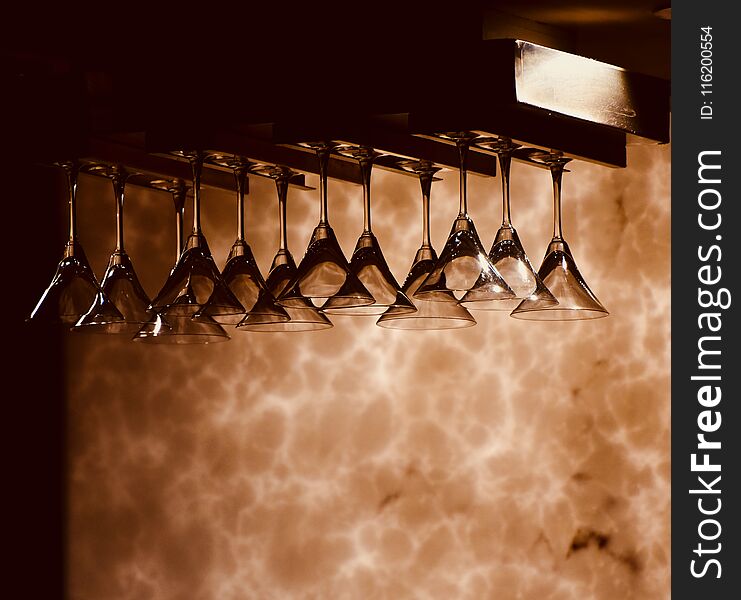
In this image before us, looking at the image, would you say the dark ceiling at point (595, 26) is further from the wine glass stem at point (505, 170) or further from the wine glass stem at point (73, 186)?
the wine glass stem at point (73, 186)

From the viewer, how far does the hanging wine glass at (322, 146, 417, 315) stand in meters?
1.85

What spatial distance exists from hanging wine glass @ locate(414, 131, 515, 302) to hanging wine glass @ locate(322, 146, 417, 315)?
0.24ft

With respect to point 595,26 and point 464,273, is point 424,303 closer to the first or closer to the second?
point 464,273

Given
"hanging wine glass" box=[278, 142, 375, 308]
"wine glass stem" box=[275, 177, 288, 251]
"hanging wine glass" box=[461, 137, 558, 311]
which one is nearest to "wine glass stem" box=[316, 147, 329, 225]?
"hanging wine glass" box=[278, 142, 375, 308]

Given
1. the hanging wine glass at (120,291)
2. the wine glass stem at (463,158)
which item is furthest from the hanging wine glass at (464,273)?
the hanging wine glass at (120,291)

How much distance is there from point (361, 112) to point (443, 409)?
1.94 metres

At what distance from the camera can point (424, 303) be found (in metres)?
1.89

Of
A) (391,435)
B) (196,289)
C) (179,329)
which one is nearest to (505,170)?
(196,289)

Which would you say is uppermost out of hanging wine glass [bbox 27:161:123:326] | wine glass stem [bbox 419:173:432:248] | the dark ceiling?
the dark ceiling

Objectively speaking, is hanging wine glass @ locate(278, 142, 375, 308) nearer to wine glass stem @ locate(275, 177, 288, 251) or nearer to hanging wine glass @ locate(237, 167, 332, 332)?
hanging wine glass @ locate(237, 167, 332, 332)

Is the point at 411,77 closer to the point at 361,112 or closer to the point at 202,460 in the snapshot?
the point at 361,112
